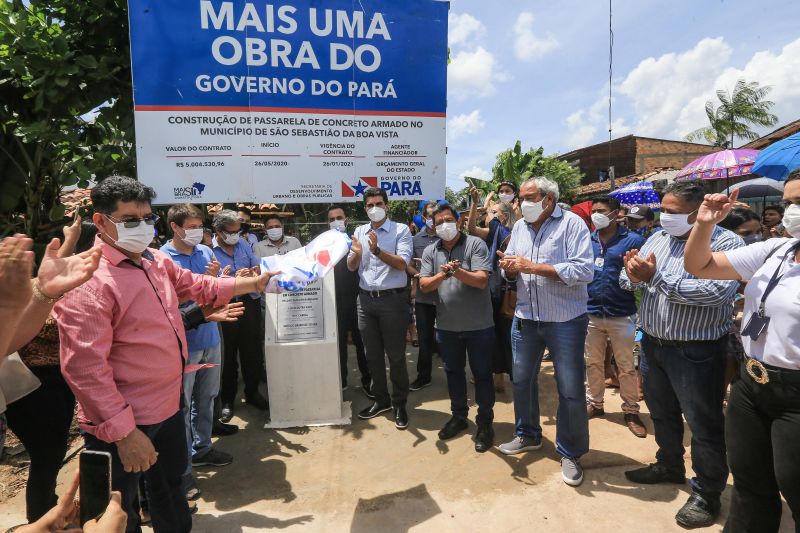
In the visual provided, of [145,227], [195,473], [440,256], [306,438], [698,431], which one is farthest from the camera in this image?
[306,438]

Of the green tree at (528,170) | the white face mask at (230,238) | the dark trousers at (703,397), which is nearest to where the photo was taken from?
the dark trousers at (703,397)

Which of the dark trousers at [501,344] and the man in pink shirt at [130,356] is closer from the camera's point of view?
the man in pink shirt at [130,356]

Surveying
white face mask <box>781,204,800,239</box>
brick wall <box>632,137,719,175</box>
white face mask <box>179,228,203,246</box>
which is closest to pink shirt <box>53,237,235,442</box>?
white face mask <box>179,228,203,246</box>

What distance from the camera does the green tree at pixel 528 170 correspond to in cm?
1841

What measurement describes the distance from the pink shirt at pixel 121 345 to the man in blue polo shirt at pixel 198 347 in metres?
1.10

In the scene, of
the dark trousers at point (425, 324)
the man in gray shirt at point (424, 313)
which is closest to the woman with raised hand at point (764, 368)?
the man in gray shirt at point (424, 313)

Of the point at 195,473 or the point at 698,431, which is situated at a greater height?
the point at 698,431

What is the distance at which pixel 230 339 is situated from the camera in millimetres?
4246

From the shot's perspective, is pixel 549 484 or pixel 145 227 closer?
pixel 145 227

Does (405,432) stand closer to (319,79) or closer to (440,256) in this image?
(440,256)

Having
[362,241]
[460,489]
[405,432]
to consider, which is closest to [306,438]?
[405,432]

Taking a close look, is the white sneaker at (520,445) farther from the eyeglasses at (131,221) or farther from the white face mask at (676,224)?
the eyeglasses at (131,221)

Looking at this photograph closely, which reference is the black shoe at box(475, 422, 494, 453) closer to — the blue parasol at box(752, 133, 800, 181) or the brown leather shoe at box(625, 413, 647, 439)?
the brown leather shoe at box(625, 413, 647, 439)

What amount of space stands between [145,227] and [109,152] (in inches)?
105
